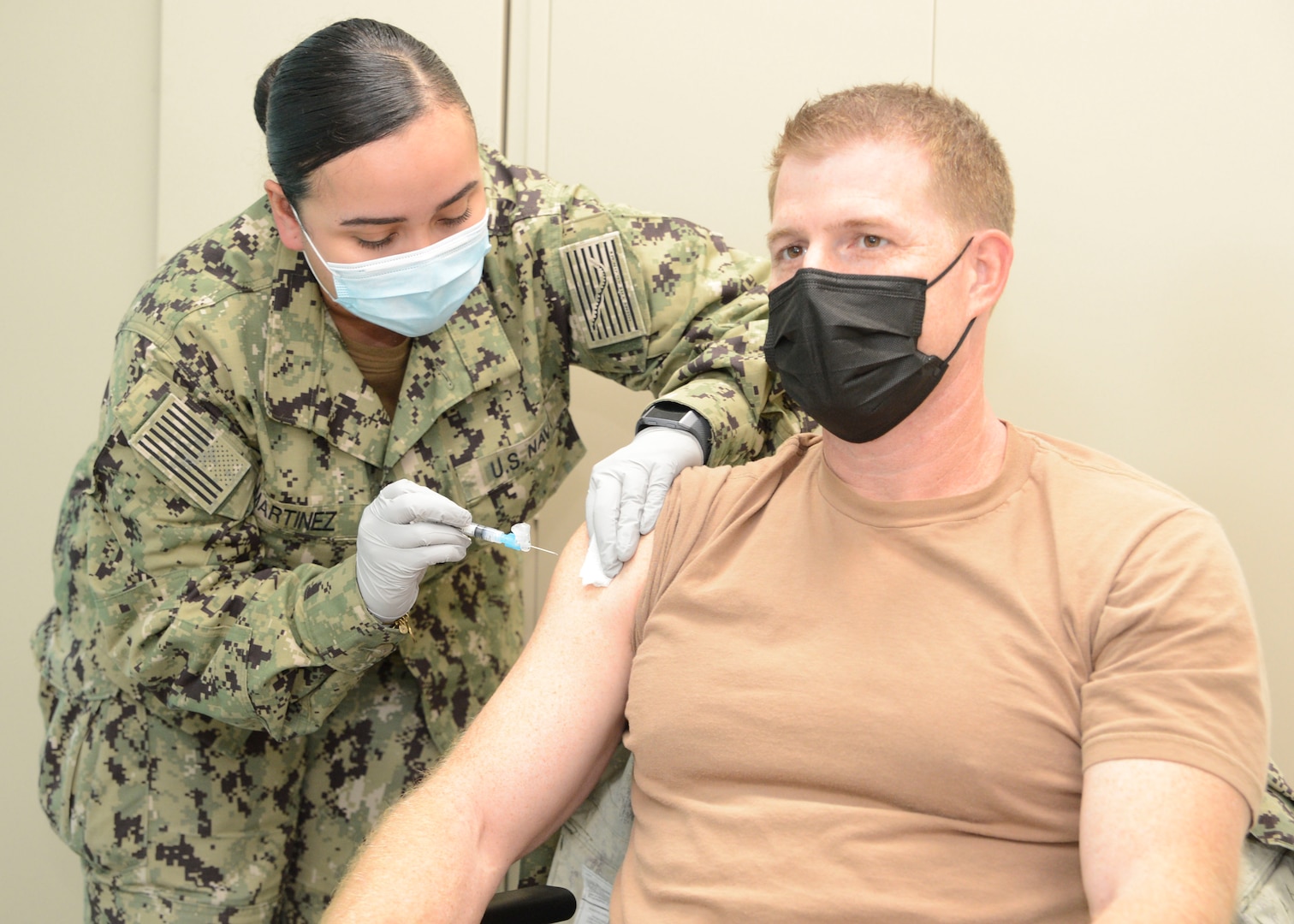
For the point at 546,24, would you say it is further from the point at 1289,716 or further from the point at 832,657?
the point at 1289,716

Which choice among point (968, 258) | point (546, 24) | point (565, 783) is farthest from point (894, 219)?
point (546, 24)

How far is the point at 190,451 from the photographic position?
1820 mm

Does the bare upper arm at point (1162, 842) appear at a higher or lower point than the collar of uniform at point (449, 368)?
lower

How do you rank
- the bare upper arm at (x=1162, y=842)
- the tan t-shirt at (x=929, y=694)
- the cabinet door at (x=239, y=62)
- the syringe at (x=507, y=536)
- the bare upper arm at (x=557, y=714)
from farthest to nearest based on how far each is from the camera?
the cabinet door at (x=239, y=62) < the syringe at (x=507, y=536) < the bare upper arm at (x=557, y=714) < the tan t-shirt at (x=929, y=694) < the bare upper arm at (x=1162, y=842)

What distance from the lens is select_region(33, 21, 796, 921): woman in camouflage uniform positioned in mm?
1727

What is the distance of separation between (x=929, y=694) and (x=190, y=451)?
48.9 inches

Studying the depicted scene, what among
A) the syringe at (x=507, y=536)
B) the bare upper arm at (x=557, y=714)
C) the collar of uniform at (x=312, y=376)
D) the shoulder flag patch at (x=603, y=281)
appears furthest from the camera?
the shoulder flag patch at (x=603, y=281)

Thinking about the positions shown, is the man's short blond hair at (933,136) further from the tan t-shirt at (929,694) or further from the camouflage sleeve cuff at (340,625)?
the camouflage sleeve cuff at (340,625)

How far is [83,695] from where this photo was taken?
2.06m

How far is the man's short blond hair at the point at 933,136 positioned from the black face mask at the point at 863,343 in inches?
4.2

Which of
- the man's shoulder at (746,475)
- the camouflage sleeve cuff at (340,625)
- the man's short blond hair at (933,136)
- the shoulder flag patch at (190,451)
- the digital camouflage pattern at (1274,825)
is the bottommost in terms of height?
the camouflage sleeve cuff at (340,625)

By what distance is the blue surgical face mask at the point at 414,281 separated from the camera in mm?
1755

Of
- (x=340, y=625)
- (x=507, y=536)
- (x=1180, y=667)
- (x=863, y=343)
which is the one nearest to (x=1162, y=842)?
(x=1180, y=667)

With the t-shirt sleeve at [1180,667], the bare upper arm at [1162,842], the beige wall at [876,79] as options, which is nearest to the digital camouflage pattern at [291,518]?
the beige wall at [876,79]
